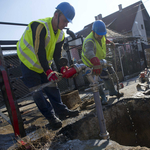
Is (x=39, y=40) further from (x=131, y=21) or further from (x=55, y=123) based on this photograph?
(x=131, y=21)

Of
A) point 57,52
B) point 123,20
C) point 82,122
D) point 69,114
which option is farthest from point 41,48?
point 123,20

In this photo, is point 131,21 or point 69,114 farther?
point 131,21

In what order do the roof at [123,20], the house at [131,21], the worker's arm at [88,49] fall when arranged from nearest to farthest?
the worker's arm at [88,49]
the house at [131,21]
the roof at [123,20]

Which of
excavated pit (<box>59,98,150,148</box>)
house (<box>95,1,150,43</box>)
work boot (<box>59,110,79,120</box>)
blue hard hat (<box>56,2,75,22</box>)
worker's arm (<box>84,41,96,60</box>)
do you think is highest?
house (<box>95,1,150,43</box>)

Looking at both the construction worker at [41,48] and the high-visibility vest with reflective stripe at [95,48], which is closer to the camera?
the construction worker at [41,48]

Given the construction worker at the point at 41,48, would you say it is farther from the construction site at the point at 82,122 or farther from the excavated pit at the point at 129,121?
the excavated pit at the point at 129,121

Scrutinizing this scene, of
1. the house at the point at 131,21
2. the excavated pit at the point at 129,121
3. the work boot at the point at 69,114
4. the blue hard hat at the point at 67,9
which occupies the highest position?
the house at the point at 131,21

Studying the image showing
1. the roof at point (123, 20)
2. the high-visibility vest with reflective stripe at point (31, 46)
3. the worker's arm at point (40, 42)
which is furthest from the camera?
the roof at point (123, 20)

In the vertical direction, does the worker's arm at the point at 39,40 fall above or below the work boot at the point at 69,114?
above

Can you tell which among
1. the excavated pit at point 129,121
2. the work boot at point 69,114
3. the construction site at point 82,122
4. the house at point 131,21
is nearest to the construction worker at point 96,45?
the construction site at point 82,122

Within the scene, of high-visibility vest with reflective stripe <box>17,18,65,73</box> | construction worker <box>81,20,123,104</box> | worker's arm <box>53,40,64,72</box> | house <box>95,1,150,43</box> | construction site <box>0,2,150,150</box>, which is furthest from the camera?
house <box>95,1,150,43</box>

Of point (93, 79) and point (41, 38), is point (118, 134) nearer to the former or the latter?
point (93, 79)

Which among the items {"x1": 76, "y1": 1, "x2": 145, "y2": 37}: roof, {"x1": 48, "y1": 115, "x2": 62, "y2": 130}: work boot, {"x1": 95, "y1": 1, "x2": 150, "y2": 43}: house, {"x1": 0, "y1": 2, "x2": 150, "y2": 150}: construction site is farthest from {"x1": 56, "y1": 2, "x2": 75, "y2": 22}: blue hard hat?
{"x1": 76, "y1": 1, "x2": 145, "y2": 37}: roof

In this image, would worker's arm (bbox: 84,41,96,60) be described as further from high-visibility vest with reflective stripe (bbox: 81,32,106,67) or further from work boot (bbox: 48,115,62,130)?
work boot (bbox: 48,115,62,130)
